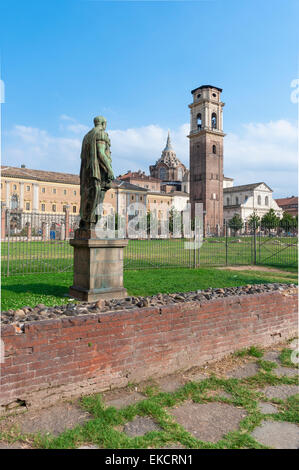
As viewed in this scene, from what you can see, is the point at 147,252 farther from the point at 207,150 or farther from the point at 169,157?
the point at 169,157

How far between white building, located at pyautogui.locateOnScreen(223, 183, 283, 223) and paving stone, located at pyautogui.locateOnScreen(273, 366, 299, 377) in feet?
238

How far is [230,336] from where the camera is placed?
4734 mm

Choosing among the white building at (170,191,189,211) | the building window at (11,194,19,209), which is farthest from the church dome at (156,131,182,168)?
the building window at (11,194,19,209)

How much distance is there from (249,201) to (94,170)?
247 ft

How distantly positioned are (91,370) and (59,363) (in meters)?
0.40

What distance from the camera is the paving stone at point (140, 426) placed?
2.79 metres

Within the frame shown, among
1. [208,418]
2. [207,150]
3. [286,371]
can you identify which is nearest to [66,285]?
[286,371]

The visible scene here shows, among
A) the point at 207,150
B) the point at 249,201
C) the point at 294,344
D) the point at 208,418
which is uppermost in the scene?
the point at 207,150

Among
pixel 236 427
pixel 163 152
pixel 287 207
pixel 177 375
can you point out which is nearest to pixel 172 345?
pixel 177 375

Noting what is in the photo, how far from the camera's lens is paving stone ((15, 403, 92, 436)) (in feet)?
9.27

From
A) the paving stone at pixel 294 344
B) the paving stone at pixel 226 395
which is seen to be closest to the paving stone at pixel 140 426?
the paving stone at pixel 226 395

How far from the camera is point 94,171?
5973 millimetres

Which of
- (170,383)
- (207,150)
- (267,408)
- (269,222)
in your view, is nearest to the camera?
(267,408)

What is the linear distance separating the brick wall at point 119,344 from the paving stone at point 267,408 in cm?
111
